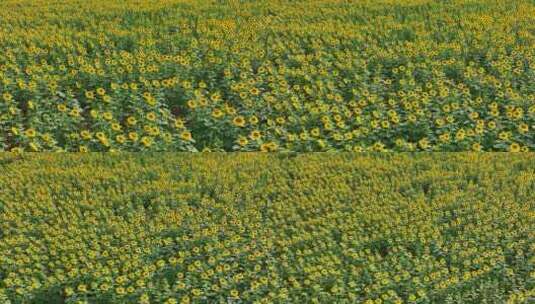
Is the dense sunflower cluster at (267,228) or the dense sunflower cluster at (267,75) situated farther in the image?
the dense sunflower cluster at (267,75)

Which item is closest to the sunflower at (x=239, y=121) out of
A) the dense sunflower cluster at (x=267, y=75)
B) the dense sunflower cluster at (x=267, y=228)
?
the dense sunflower cluster at (x=267, y=75)

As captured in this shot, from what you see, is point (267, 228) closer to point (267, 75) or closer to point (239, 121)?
point (239, 121)

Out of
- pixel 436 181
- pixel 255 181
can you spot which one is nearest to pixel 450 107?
pixel 436 181

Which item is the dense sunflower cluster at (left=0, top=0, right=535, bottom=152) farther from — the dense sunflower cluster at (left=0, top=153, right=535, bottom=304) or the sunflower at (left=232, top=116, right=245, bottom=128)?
the dense sunflower cluster at (left=0, top=153, right=535, bottom=304)

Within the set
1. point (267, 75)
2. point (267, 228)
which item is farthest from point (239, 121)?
point (267, 228)

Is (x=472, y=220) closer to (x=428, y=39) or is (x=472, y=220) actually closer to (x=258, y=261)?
(x=258, y=261)

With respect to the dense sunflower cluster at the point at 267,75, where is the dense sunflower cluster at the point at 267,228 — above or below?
below

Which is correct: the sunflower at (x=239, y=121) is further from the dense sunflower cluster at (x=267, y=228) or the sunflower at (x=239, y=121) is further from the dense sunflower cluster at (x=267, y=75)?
the dense sunflower cluster at (x=267, y=228)
